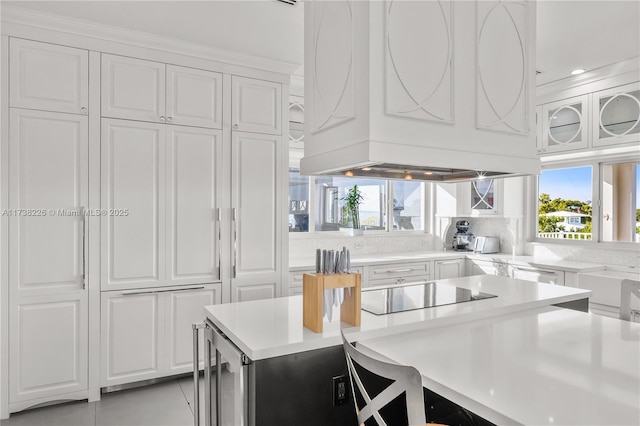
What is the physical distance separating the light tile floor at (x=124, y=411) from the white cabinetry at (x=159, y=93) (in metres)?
1.98

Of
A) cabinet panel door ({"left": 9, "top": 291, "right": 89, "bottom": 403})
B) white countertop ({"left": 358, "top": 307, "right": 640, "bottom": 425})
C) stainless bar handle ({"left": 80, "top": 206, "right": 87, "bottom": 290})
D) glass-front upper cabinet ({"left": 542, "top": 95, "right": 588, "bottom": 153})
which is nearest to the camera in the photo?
white countertop ({"left": 358, "top": 307, "right": 640, "bottom": 425})

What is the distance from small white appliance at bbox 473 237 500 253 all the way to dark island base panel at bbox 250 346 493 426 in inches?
130

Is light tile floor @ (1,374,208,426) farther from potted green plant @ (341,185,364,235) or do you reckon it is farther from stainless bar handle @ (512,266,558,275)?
stainless bar handle @ (512,266,558,275)

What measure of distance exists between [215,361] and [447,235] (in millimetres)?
4178

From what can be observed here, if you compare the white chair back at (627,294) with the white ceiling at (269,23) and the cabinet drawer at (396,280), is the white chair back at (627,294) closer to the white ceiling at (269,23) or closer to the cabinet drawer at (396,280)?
the white ceiling at (269,23)

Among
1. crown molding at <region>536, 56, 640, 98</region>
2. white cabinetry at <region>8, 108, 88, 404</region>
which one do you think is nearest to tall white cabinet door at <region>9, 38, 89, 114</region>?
white cabinetry at <region>8, 108, 88, 404</region>

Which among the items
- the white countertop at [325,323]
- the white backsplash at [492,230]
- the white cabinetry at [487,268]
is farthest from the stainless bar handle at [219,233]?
the white backsplash at [492,230]

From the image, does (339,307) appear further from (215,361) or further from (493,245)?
(493,245)

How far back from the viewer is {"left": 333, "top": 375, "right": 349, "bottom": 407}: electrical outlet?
1.66m

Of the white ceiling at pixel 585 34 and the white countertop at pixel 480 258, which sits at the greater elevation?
the white ceiling at pixel 585 34

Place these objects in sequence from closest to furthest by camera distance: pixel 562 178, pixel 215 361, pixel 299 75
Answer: pixel 215 361, pixel 299 75, pixel 562 178

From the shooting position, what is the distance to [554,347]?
1563 millimetres

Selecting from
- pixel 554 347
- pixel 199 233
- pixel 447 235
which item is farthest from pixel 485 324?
pixel 447 235

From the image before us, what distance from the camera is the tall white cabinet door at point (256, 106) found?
10.5ft
